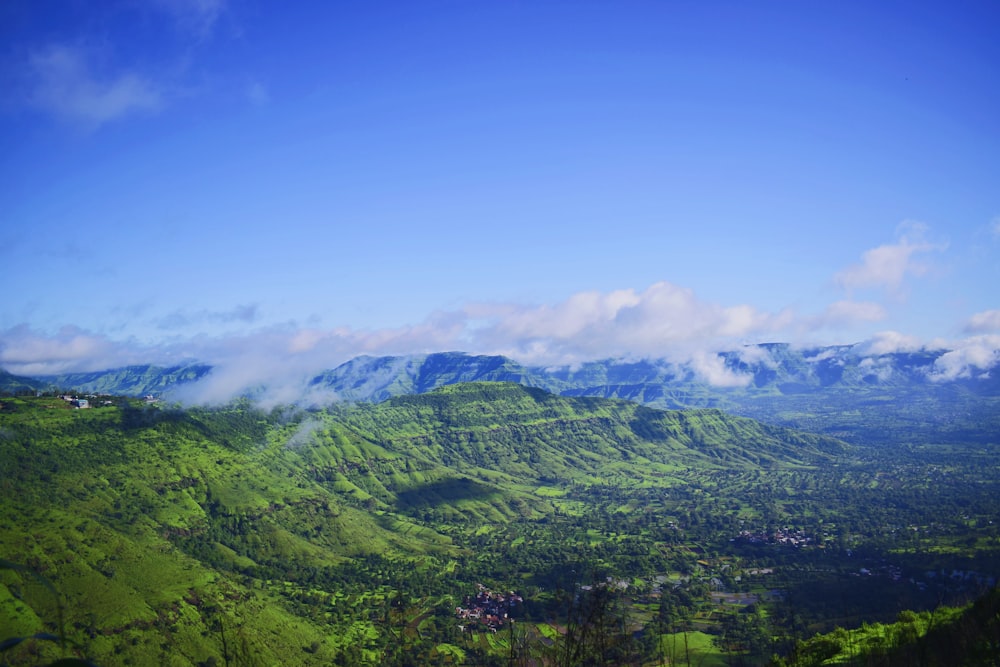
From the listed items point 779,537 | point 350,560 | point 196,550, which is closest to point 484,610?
point 350,560

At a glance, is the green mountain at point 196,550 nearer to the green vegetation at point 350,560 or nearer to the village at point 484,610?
the green vegetation at point 350,560

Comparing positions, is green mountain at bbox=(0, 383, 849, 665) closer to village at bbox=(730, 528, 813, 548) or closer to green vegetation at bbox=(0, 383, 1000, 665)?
green vegetation at bbox=(0, 383, 1000, 665)

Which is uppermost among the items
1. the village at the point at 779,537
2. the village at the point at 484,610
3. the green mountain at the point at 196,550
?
the green mountain at the point at 196,550

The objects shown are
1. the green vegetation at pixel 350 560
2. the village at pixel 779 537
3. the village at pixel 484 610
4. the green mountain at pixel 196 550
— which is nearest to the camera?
the green vegetation at pixel 350 560

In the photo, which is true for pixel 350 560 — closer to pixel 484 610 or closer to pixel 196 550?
pixel 196 550

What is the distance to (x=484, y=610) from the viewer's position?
114 meters

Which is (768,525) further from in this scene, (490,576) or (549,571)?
(490,576)

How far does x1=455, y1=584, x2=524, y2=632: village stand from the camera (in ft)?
351

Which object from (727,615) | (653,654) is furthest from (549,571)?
(653,654)

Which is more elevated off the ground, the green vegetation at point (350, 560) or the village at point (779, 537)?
the green vegetation at point (350, 560)

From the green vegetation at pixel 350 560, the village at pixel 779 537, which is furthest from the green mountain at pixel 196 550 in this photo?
the village at pixel 779 537

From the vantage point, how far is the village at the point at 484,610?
107m

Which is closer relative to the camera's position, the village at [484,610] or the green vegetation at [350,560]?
the green vegetation at [350,560]

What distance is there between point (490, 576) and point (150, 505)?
8390 centimetres
